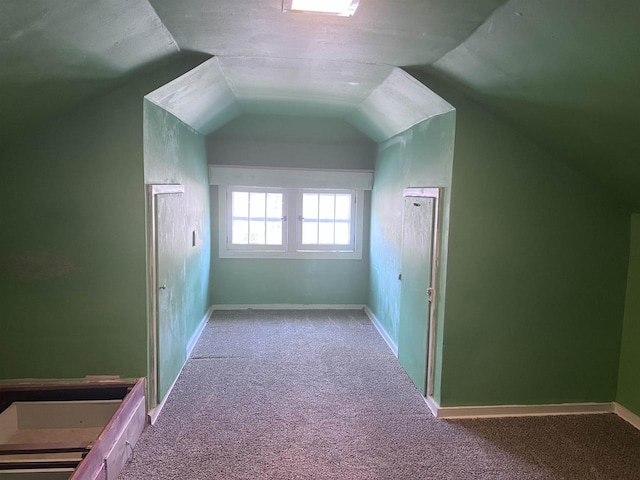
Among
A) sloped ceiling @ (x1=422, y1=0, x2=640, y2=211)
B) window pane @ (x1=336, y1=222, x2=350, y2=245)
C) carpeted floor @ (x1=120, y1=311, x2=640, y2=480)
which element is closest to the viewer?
sloped ceiling @ (x1=422, y1=0, x2=640, y2=211)

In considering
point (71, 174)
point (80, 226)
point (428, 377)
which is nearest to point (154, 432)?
point (80, 226)

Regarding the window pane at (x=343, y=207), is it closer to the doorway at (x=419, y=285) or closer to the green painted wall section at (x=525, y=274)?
the doorway at (x=419, y=285)

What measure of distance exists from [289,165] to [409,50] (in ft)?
9.26

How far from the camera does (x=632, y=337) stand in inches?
113

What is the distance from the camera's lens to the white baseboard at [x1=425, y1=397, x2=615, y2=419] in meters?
2.86

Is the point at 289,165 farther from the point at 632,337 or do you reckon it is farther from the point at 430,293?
the point at 632,337

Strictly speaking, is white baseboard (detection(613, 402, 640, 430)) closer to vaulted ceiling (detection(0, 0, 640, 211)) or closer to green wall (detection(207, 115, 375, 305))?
vaulted ceiling (detection(0, 0, 640, 211))

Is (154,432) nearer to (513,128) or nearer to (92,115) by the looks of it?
(92,115)

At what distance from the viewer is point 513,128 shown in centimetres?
273

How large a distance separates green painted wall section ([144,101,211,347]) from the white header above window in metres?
0.21

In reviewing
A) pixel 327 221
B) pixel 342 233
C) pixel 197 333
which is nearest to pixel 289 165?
pixel 327 221

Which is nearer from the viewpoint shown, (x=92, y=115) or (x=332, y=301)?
(x=92, y=115)

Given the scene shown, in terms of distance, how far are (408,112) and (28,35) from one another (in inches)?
99.1

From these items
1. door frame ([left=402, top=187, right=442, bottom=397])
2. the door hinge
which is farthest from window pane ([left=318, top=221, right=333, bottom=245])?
the door hinge
